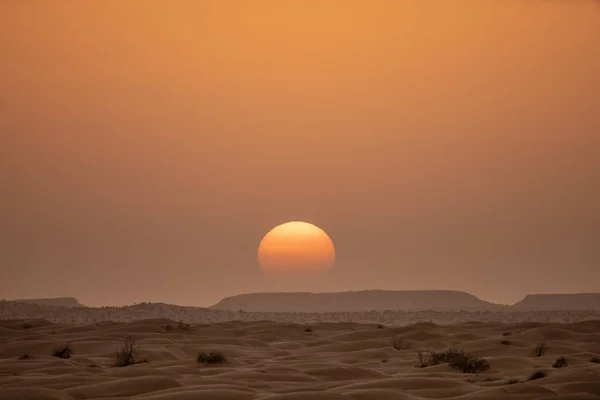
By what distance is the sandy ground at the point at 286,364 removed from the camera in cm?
955

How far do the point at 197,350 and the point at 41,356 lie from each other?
2.82 metres

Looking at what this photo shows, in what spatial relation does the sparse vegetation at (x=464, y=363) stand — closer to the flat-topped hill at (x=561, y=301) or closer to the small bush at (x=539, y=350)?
the small bush at (x=539, y=350)

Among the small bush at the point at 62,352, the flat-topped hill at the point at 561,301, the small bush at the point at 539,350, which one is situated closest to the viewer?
the small bush at the point at 62,352

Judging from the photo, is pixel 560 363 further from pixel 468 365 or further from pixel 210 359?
pixel 210 359

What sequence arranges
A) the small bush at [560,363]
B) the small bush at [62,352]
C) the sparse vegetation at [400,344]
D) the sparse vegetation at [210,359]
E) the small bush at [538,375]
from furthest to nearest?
1. the sparse vegetation at [400,344]
2. the small bush at [62,352]
3. the sparse vegetation at [210,359]
4. the small bush at [560,363]
5. the small bush at [538,375]

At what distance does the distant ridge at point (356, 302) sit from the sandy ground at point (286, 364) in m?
71.9

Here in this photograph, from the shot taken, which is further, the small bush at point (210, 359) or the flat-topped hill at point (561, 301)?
the flat-topped hill at point (561, 301)

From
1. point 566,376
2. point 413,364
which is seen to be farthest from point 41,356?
point 566,376

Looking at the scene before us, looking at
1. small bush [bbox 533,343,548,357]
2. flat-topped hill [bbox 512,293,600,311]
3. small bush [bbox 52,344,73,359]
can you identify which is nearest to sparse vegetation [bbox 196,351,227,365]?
small bush [bbox 52,344,73,359]

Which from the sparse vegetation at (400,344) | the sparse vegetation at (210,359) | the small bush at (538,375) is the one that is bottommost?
the small bush at (538,375)

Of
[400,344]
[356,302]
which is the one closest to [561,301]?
[356,302]

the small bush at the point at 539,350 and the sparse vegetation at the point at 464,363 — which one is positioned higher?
the small bush at the point at 539,350

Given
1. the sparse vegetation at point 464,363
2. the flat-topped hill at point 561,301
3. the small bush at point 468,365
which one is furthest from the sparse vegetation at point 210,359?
the flat-topped hill at point 561,301

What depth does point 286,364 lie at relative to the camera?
1328cm
